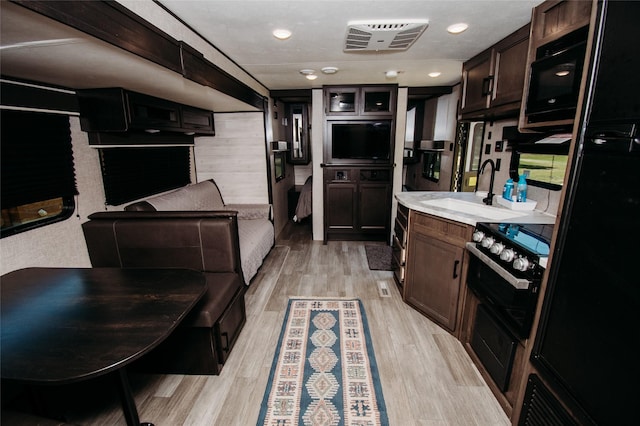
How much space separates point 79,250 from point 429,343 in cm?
282

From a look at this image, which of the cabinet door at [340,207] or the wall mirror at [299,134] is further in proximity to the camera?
the wall mirror at [299,134]

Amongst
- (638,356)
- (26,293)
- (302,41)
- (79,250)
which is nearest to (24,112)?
(79,250)

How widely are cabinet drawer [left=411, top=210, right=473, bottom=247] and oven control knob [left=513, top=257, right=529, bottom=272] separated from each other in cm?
55

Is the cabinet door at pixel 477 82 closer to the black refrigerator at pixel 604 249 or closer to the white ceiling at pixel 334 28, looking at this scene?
the white ceiling at pixel 334 28

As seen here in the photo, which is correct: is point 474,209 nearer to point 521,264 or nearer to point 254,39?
point 521,264

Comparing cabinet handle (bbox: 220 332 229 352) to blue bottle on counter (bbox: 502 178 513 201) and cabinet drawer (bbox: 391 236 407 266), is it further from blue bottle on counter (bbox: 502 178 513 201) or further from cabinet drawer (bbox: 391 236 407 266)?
blue bottle on counter (bbox: 502 178 513 201)

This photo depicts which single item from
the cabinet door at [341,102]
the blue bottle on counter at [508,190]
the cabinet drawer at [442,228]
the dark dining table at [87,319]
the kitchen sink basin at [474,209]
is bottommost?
the dark dining table at [87,319]

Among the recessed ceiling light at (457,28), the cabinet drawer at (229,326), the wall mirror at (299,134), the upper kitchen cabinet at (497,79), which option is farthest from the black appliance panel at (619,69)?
the wall mirror at (299,134)

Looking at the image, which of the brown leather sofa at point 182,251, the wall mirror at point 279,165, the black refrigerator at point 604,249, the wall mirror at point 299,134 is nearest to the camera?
the black refrigerator at point 604,249

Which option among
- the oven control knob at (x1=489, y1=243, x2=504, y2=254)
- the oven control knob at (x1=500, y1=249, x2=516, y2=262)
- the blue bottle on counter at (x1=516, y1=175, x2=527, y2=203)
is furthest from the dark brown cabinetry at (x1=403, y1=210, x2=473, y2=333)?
the blue bottle on counter at (x1=516, y1=175, x2=527, y2=203)

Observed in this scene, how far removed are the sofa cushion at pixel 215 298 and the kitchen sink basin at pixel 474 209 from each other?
1.75 m

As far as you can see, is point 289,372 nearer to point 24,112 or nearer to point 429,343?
point 429,343

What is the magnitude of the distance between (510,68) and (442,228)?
131cm

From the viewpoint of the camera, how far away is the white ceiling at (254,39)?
4.17ft
